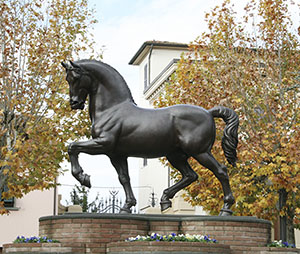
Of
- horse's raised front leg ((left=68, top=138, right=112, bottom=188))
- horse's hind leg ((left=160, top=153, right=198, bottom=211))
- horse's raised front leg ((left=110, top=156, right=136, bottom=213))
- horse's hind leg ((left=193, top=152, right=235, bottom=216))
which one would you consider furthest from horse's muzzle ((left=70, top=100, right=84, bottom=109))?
horse's hind leg ((left=193, top=152, right=235, bottom=216))

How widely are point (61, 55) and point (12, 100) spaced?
3272mm

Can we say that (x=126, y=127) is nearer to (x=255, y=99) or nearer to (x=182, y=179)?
(x=182, y=179)

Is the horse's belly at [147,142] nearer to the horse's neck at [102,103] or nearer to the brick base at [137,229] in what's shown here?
the horse's neck at [102,103]

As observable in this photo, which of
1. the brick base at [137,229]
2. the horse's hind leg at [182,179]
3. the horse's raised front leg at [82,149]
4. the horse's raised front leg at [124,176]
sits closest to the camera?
the brick base at [137,229]

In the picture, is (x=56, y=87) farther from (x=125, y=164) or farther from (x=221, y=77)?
(x=125, y=164)

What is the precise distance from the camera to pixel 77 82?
12.3 metres

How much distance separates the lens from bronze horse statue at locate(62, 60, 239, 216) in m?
12.2

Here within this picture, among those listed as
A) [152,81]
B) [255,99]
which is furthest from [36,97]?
[152,81]

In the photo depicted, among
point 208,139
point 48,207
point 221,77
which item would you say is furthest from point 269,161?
point 48,207

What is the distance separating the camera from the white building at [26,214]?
106 feet

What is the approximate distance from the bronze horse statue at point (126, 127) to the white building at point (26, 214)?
20.9 m

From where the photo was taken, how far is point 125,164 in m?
12.8

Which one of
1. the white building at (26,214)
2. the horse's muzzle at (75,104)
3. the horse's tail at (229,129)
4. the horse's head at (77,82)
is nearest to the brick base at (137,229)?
the horse's tail at (229,129)

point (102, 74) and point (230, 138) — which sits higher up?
point (102, 74)
